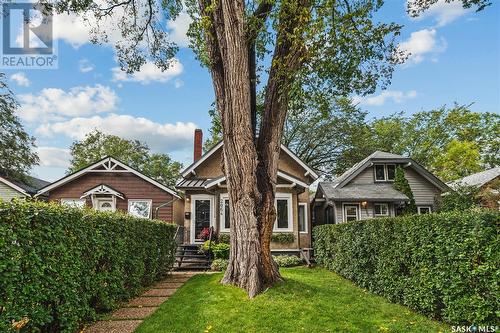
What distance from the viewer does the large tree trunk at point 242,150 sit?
6.98 meters

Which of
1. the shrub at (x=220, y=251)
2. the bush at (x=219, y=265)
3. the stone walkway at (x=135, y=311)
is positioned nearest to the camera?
the stone walkway at (x=135, y=311)

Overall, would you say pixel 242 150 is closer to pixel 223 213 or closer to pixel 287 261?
pixel 287 261

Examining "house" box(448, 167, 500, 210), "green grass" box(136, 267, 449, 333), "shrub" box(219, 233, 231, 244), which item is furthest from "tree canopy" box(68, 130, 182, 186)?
"green grass" box(136, 267, 449, 333)

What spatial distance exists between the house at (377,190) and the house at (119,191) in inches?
353

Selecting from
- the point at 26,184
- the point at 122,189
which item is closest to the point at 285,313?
the point at 122,189

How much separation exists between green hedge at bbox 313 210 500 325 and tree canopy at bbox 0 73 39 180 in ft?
85.6

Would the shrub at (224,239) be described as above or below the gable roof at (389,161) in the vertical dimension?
below

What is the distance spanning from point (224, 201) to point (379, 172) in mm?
9986

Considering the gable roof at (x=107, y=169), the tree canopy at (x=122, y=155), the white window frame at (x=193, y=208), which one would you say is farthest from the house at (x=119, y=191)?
the tree canopy at (x=122, y=155)

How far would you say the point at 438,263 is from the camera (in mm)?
5062

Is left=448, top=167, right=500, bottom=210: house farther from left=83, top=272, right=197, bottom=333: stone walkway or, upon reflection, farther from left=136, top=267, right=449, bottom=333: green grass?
left=83, top=272, right=197, bottom=333: stone walkway

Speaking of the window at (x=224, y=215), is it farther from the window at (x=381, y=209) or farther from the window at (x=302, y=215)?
the window at (x=381, y=209)

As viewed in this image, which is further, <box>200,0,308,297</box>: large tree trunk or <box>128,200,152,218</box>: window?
<box>128,200,152,218</box>: window

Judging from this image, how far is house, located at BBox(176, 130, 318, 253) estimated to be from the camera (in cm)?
1448
